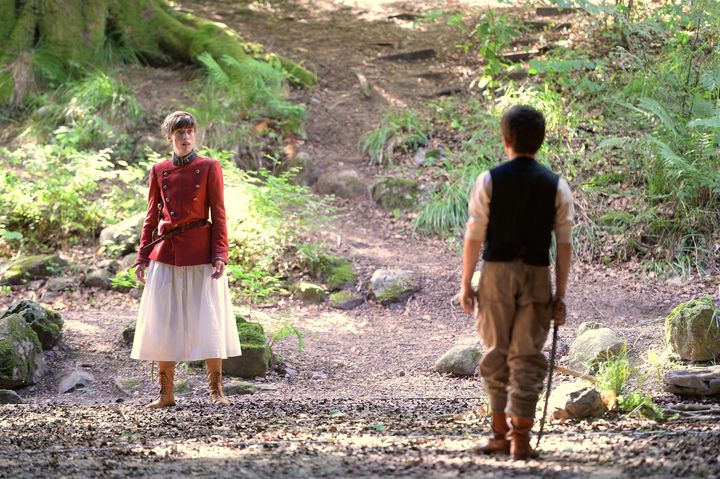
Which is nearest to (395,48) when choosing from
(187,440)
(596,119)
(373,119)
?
(373,119)

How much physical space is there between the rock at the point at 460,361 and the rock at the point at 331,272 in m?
2.48

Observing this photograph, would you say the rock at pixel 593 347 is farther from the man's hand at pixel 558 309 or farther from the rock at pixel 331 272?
the rock at pixel 331 272

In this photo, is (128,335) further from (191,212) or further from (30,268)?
(30,268)

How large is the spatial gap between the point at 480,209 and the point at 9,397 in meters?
4.16

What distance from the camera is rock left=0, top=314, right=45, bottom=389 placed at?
6.57m

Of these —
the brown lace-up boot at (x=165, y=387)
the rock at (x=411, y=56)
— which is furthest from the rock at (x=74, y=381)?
the rock at (x=411, y=56)

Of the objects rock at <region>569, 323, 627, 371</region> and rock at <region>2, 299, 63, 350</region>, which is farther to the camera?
rock at <region>2, 299, 63, 350</region>

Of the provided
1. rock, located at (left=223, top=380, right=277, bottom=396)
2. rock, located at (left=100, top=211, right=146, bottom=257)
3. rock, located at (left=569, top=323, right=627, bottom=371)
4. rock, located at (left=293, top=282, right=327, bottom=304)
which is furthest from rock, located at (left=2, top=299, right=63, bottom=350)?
rock, located at (left=569, top=323, right=627, bottom=371)

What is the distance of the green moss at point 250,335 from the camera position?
22.9 feet

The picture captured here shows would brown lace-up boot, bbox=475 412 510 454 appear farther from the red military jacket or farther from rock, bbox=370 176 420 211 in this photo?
rock, bbox=370 176 420 211

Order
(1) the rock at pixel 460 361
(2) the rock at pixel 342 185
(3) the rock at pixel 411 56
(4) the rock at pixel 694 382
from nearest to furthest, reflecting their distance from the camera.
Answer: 1. (4) the rock at pixel 694 382
2. (1) the rock at pixel 460 361
3. (2) the rock at pixel 342 185
4. (3) the rock at pixel 411 56

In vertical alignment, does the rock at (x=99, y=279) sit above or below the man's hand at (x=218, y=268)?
below

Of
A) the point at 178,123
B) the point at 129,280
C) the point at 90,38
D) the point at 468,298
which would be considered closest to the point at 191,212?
the point at 178,123

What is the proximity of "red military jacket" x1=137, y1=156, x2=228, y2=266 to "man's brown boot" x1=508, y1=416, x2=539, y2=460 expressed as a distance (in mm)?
2476
